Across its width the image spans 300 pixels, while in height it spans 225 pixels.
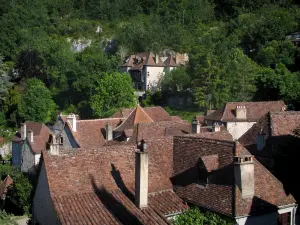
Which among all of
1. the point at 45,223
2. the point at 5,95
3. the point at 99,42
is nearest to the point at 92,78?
the point at 5,95

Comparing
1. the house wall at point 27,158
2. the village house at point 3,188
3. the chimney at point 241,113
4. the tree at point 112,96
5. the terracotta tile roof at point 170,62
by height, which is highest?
the terracotta tile roof at point 170,62

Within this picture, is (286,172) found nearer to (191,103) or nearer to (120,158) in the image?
(120,158)

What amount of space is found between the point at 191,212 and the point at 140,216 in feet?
5.59

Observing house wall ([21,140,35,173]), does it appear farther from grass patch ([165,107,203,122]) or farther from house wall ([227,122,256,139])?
grass patch ([165,107,203,122])

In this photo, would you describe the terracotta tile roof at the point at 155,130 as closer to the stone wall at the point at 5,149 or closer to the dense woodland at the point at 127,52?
the dense woodland at the point at 127,52

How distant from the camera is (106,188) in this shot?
17.1 metres

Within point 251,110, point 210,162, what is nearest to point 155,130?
point 210,162

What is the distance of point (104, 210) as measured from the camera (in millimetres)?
15695

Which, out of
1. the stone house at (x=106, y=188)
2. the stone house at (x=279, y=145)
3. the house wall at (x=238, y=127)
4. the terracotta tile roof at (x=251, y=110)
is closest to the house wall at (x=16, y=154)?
the terracotta tile roof at (x=251, y=110)

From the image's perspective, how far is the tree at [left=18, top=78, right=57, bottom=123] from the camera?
64.6 metres

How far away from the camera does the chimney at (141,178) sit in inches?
615

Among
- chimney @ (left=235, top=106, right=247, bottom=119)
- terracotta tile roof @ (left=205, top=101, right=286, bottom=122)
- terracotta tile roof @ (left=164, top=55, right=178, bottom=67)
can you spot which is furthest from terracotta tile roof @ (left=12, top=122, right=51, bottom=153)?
terracotta tile roof @ (left=164, top=55, right=178, bottom=67)

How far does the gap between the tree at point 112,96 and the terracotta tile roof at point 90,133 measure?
2356 centimetres

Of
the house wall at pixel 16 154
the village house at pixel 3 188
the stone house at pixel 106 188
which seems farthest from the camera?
the house wall at pixel 16 154
